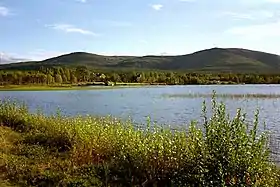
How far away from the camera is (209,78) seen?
138000 mm

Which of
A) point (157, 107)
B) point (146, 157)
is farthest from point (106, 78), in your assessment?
point (146, 157)

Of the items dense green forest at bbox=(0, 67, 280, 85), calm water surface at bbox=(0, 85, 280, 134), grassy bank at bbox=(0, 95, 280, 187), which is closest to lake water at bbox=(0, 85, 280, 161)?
calm water surface at bbox=(0, 85, 280, 134)

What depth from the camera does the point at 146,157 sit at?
9586mm

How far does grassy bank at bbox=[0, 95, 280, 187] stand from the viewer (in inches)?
316

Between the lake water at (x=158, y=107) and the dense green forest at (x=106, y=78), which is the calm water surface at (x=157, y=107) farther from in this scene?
the dense green forest at (x=106, y=78)

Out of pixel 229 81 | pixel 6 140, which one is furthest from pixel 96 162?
pixel 229 81

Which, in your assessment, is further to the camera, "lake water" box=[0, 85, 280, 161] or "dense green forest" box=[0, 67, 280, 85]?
"dense green forest" box=[0, 67, 280, 85]

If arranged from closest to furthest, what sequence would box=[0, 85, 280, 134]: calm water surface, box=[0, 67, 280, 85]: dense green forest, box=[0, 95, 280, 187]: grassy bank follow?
box=[0, 95, 280, 187]: grassy bank < box=[0, 85, 280, 134]: calm water surface < box=[0, 67, 280, 85]: dense green forest

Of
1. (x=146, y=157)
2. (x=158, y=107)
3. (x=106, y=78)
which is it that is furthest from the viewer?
(x=106, y=78)

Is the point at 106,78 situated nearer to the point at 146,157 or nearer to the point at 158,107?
the point at 158,107

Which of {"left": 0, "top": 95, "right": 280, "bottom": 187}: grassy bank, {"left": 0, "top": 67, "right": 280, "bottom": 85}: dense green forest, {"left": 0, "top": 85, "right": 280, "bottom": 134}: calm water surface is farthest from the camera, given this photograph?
{"left": 0, "top": 67, "right": 280, "bottom": 85}: dense green forest

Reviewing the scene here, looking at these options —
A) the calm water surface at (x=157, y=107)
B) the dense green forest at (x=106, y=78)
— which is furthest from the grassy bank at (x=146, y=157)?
the dense green forest at (x=106, y=78)

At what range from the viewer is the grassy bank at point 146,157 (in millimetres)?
8023

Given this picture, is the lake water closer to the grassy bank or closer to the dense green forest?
the grassy bank
